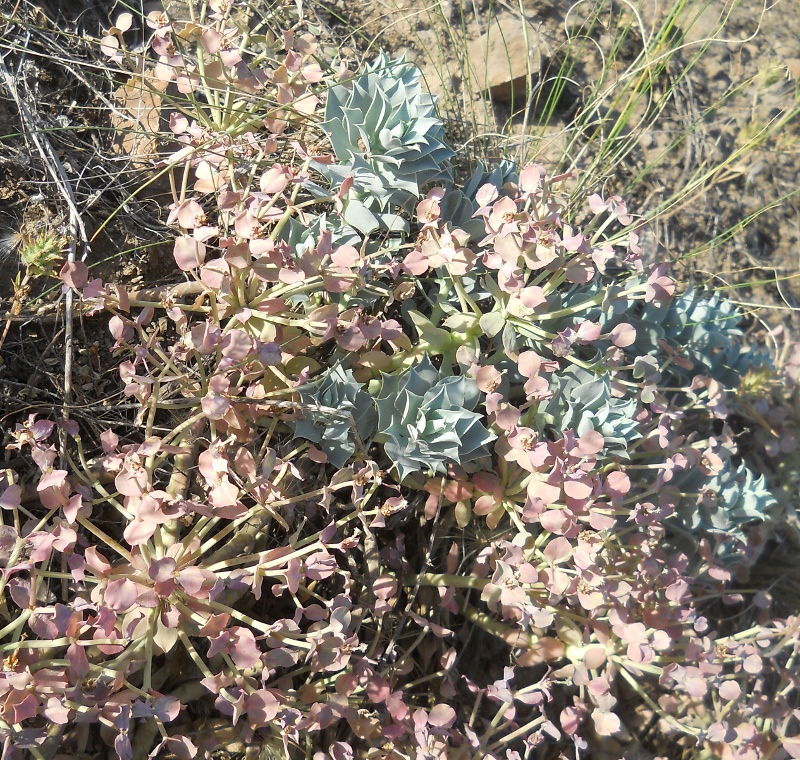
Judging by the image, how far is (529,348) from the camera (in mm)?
1589

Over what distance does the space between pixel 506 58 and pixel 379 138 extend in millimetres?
890

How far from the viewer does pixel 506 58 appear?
6.84 ft

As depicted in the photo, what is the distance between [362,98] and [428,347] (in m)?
0.51

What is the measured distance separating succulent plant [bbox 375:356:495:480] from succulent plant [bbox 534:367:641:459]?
0.19m

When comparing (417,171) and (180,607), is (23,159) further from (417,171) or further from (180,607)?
→ (180,607)

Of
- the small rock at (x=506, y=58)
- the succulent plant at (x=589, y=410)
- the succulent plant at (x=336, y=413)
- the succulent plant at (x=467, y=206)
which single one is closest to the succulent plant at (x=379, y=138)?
the succulent plant at (x=467, y=206)

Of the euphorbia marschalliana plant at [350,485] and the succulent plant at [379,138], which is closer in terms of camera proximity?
the euphorbia marschalliana plant at [350,485]

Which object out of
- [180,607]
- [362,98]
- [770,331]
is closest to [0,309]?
[180,607]

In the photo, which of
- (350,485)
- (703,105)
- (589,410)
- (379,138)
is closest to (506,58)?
(703,105)

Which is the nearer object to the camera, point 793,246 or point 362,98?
point 362,98

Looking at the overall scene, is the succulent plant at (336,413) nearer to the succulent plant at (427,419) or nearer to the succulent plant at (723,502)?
the succulent plant at (427,419)

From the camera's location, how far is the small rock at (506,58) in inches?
80.5

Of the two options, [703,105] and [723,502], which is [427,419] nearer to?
[723,502]

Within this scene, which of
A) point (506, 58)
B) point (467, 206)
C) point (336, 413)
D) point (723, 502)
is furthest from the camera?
point (506, 58)
